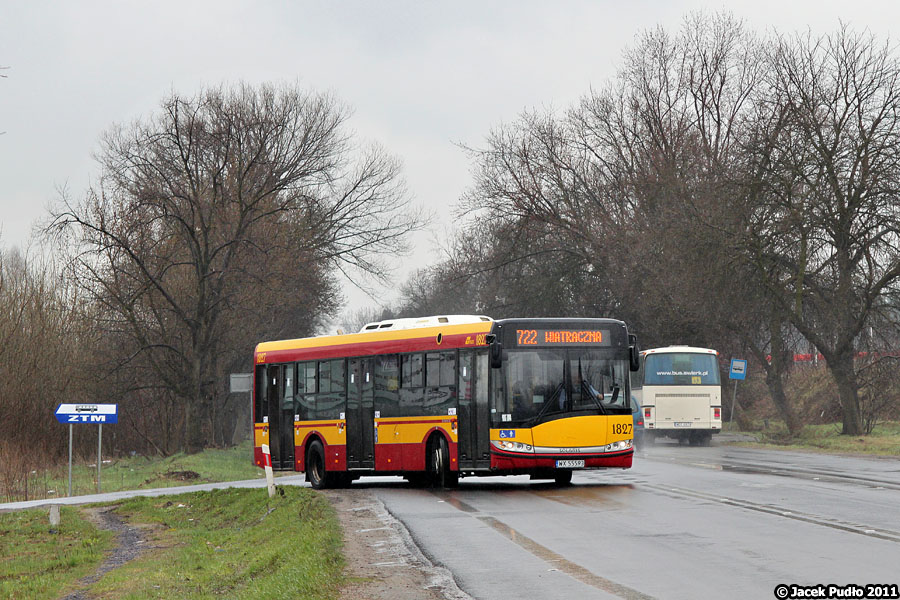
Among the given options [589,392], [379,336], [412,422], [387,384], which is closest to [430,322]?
[379,336]

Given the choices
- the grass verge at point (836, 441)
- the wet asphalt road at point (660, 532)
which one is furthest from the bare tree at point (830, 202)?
the wet asphalt road at point (660, 532)

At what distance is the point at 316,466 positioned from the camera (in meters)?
25.8

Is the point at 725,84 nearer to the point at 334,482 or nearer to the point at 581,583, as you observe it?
the point at 334,482

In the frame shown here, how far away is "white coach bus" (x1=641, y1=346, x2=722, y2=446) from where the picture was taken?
44.8m

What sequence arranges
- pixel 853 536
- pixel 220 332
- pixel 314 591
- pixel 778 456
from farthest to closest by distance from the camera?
pixel 220 332
pixel 778 456
pixel 853 536
pixel 314 591

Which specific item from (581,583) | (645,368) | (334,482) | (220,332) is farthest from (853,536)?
(220,332)

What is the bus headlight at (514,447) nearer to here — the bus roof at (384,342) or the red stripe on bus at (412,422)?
the red stripe on bus at (412,422)

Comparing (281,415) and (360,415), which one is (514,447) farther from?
(281,415)

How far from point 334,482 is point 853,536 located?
13748mm

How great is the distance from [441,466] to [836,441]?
21.5 m

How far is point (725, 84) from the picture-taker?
60.2 m

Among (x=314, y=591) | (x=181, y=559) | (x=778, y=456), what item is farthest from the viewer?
(x=778, y=456)

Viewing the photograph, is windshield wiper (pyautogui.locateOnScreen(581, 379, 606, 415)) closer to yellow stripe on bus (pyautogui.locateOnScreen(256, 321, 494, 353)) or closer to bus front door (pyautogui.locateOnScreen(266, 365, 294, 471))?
yellow stripe on bus (pyautogui.locateOnScreen(256, 321, 494, 353))

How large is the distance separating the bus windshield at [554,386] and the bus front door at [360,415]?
11.9 ft
